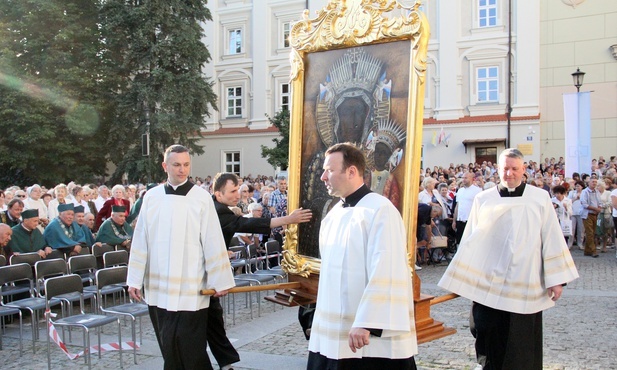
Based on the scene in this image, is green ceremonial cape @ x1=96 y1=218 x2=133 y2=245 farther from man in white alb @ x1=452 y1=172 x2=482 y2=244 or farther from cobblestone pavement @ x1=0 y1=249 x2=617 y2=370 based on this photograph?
man in white alb @ x1=452 y1=172 x2=482 y2=244

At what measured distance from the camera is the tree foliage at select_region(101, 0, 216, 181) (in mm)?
25953

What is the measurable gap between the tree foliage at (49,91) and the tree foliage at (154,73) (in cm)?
114

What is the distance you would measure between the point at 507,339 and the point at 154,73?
76.0 ft

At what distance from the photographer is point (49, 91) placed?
26.2 m

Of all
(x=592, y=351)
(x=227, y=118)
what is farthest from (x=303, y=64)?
(x=227, y=118)

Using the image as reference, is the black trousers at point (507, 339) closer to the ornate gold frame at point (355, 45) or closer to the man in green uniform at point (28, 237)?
the ornate gold frame at point (355, 45)

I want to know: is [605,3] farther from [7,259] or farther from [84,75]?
[7,259]

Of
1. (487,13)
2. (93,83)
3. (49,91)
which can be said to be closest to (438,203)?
(487,13)

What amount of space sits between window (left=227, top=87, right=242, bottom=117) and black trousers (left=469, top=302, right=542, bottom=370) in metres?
30.2

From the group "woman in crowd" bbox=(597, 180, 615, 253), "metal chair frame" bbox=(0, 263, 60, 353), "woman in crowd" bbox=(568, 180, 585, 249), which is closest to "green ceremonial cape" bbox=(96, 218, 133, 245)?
"metal chair frame" bbox=(0, 263, 60, 353)

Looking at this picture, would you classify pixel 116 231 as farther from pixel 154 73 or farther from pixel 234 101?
pixel 234 101

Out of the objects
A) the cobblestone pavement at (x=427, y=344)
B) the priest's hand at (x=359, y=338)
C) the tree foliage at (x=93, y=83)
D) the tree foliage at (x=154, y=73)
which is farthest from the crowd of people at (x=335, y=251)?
the tree foliage at (x=93, y=83)

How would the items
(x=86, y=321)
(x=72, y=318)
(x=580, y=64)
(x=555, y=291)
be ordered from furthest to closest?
(x=580, y=64) → (x=72, y=318) → (x=86, y=321) → (x=555, y=291)

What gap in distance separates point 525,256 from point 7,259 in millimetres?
7179
